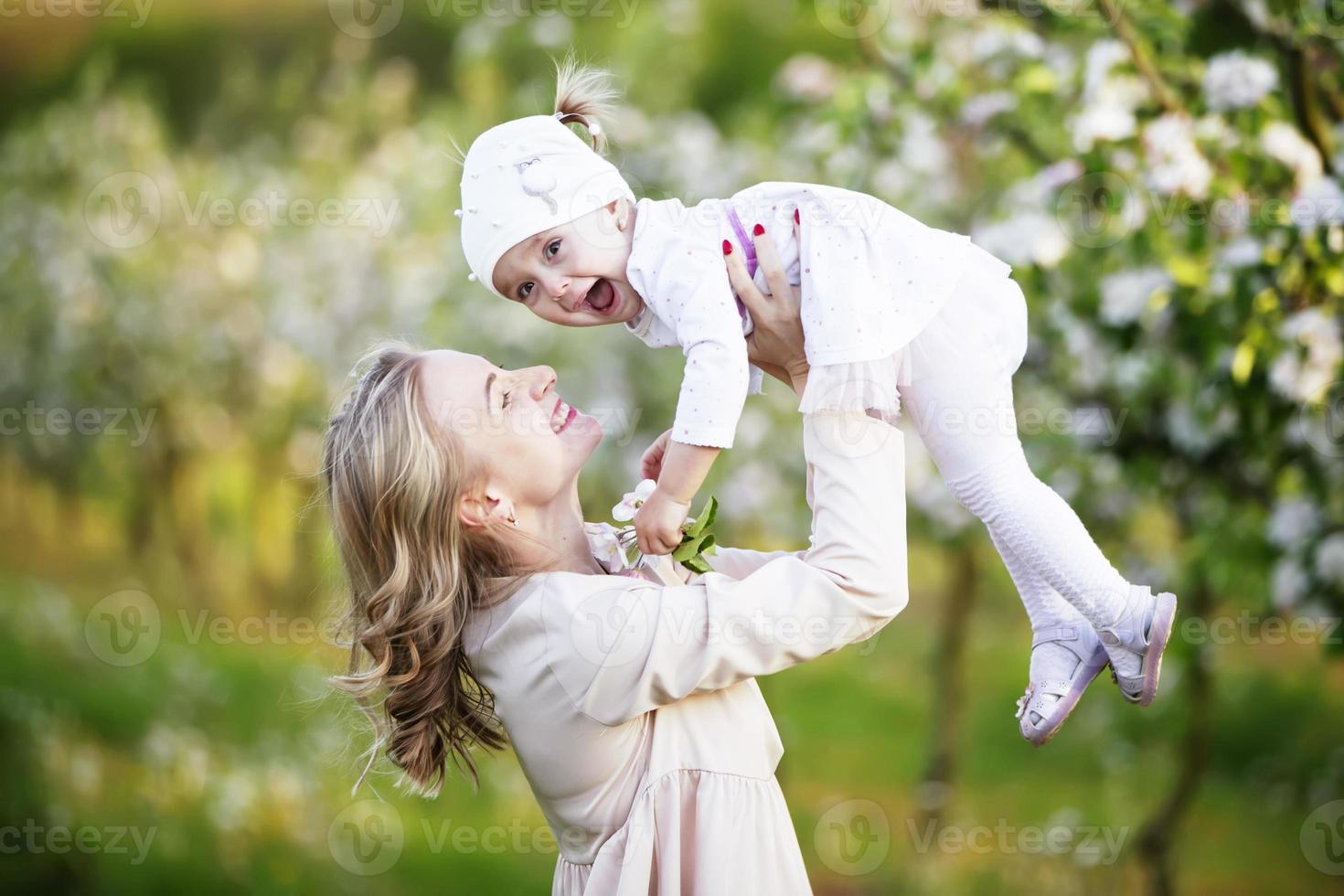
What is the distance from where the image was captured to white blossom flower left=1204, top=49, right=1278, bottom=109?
262 centimetres

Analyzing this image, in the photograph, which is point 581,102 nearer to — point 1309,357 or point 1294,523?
point 1309,357

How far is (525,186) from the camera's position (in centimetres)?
171

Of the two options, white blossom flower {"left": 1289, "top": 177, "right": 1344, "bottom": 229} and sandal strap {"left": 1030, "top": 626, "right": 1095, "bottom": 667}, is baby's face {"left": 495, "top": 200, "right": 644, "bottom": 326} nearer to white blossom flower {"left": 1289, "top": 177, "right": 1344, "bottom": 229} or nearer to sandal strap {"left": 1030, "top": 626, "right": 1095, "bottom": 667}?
sandal strap {"left": 1030, "top": 626, "right": 1095, "bottom": 667}

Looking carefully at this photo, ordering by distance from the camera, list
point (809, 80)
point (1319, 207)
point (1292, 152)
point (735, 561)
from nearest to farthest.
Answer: point (735, 561) → point (1319, 207) → point (1292, 152) → point (809, 80)

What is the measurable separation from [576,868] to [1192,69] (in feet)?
6.97

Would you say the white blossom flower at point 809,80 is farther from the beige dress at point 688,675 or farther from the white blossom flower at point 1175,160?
the beige dress at point 688,675

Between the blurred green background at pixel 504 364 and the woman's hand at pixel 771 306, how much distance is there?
143 cm

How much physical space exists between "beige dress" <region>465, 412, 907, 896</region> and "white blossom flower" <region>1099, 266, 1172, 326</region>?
141 centimetres

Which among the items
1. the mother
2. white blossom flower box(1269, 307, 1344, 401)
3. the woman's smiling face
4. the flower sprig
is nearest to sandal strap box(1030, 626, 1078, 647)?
the mother

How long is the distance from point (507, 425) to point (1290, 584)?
6.83 ft

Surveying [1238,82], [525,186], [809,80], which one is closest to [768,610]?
[525,186]

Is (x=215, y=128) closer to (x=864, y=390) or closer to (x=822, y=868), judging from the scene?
(x=822, y=868)

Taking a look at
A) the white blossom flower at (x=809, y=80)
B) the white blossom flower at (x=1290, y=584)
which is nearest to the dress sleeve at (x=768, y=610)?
the white blossom flower at (x=1290, y=584)

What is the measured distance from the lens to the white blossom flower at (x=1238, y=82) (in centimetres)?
262
